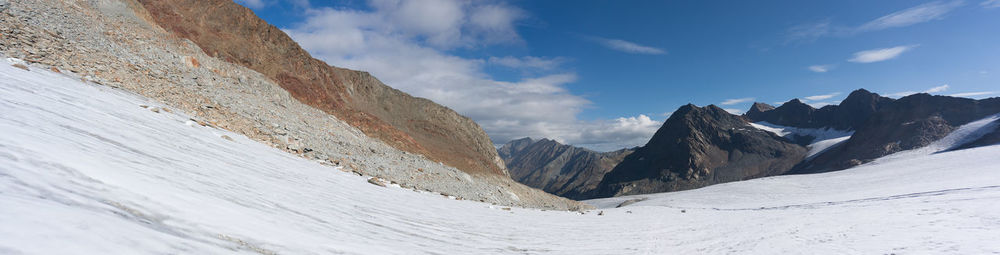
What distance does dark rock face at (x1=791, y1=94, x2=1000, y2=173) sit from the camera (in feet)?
348

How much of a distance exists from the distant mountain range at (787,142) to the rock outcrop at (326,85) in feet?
282

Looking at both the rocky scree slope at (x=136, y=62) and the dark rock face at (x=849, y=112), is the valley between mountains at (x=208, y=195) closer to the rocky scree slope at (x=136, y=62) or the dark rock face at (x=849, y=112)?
the rocky scree slope at (x=136, y=62)

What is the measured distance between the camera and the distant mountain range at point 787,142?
363 feet

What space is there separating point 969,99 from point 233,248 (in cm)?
19351

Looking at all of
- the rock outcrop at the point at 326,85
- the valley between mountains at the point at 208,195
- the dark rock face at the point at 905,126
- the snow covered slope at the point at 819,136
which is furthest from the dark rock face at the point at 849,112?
the valley between mountains at the point at 208,195

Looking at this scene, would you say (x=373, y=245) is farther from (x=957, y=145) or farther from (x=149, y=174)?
(x=957, y=145)

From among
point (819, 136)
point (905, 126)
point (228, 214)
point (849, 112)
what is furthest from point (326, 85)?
point (849, 112)

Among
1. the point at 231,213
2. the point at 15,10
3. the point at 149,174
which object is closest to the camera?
the point at 231,213

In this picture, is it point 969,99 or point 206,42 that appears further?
point 969,99

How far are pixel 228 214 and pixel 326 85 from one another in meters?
59.2

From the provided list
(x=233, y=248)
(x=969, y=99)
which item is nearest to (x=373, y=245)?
(x=233, y=248)

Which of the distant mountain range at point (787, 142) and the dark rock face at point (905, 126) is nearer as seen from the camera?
the dark rock face at point (905, 126)

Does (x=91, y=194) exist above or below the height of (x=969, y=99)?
below

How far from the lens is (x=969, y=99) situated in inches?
4717
